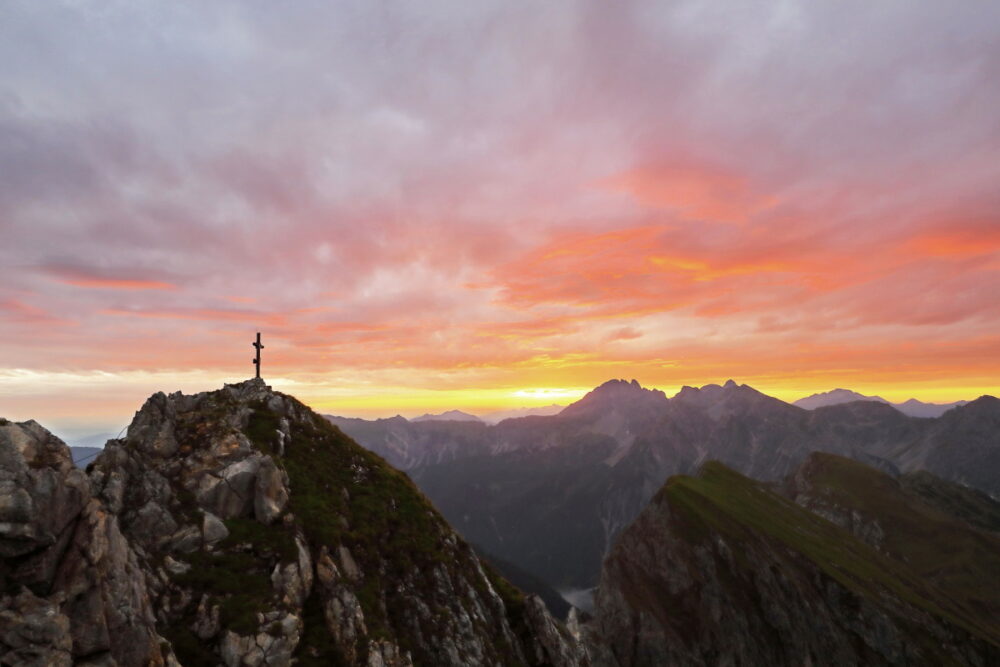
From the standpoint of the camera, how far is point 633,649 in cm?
11000

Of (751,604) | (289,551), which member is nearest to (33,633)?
(289,551)

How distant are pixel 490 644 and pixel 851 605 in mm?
128523

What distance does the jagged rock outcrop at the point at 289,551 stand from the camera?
977 inches

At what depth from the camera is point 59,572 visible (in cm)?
1853

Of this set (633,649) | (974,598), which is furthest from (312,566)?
(974,598)

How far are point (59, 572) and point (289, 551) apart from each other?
39.2ft

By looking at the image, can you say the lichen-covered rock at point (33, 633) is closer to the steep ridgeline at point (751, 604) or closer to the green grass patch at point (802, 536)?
the steep ridgeline at point (751, 604)

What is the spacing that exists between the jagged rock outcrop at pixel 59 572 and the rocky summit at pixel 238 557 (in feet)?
0.18

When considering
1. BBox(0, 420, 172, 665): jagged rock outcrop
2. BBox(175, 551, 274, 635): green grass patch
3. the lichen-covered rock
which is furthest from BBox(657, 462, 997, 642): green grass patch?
the lichen-covered rock

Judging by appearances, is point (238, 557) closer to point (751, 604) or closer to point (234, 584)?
point (234, 584)

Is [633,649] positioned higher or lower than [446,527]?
lower

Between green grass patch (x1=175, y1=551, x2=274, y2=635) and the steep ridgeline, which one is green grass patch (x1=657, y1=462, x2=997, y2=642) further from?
green grass patch (x1=175, y1=551, x2=274, y2=635)

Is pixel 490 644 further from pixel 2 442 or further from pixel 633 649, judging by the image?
pixel 633 649

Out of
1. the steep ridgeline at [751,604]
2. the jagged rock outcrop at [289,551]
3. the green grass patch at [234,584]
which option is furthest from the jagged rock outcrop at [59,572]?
the steep ridgeline at [751,604]
